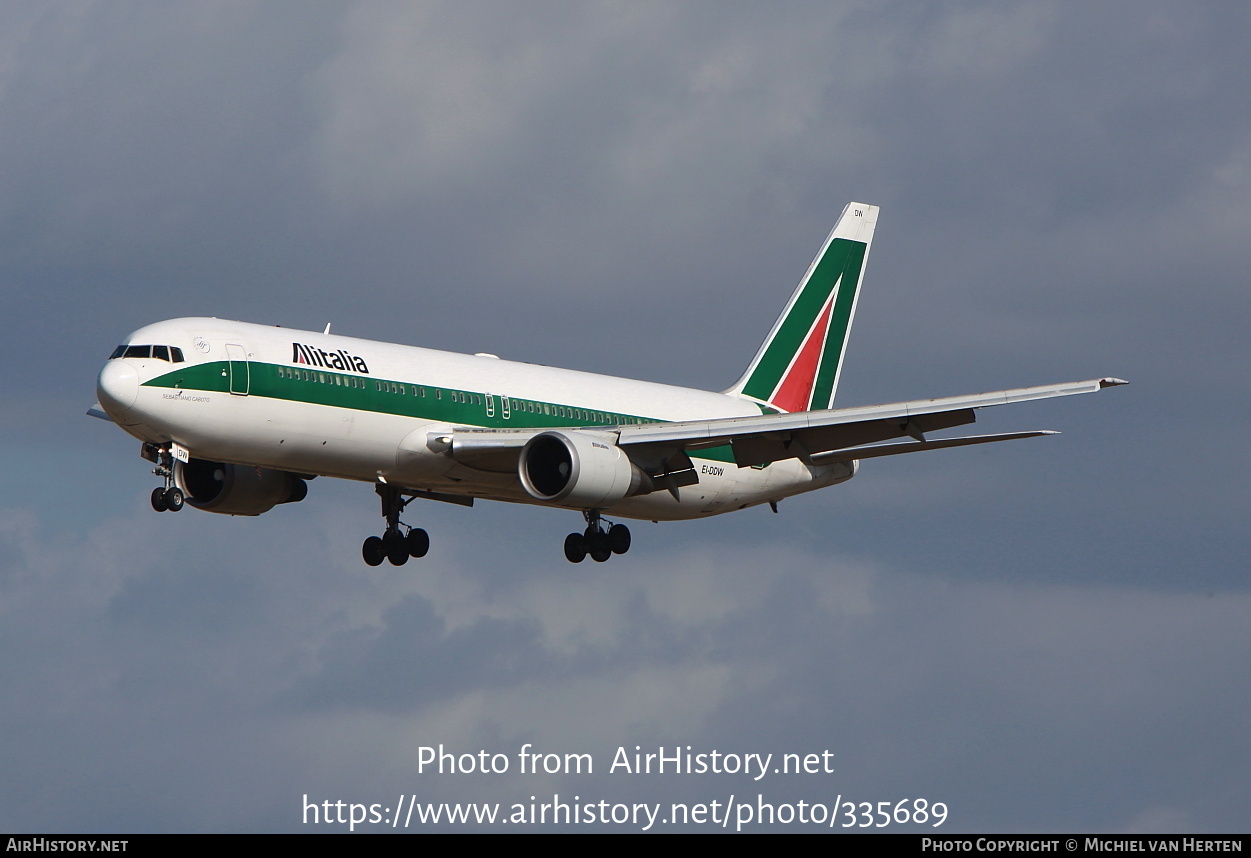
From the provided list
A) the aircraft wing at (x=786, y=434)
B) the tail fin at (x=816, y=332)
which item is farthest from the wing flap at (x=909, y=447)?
the tail fin at (x=816, y=332)

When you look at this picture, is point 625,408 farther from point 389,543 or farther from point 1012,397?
point 1012,397

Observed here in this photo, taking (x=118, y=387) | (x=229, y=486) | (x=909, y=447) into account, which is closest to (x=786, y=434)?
(x=909, y=447)

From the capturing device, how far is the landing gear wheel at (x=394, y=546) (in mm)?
53562

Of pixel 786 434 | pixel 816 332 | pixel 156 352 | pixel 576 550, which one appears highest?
pixel 816 332

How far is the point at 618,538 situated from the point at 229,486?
11.0 m

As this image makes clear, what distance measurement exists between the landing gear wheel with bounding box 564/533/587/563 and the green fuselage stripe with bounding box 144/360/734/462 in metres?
3.14

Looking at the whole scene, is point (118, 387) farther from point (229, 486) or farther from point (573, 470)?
point (573, 470)

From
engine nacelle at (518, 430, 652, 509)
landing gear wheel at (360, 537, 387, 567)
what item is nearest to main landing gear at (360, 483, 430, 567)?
landing gear wheel at (360, 537, 387, 567)

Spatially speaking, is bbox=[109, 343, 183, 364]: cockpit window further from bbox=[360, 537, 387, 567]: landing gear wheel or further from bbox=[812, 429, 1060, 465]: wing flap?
bbox=[812, 429, 1060, 465]: wing flap

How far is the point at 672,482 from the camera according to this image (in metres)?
50.8

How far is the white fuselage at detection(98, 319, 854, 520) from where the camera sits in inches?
1679

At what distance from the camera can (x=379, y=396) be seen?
45.6 meters

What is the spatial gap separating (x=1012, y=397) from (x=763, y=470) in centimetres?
1079

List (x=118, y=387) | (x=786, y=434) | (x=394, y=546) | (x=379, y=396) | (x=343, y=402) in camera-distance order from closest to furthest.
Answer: (x=118, y=387) < (x=343, y=402) < (x=379, y=396) < (x=786, y=434) < (x=394, y=546)
